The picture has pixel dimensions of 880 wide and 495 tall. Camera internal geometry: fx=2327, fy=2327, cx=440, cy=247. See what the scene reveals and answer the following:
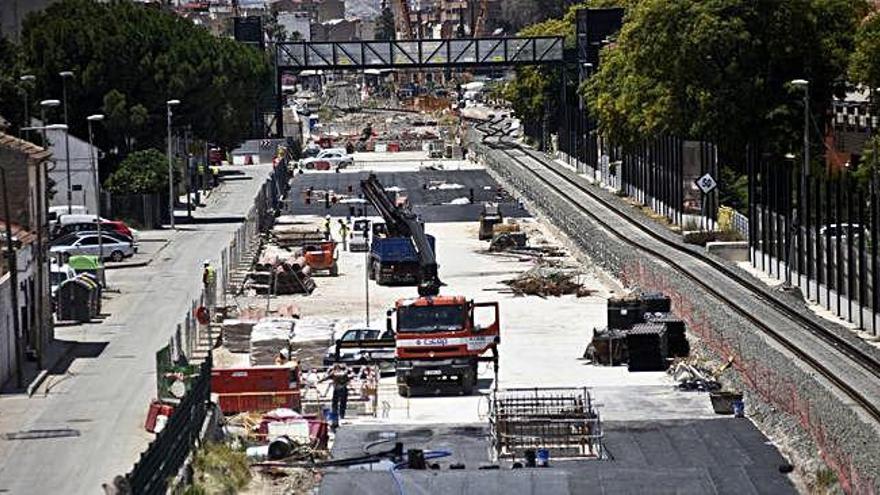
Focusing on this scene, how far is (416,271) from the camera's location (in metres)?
75.9

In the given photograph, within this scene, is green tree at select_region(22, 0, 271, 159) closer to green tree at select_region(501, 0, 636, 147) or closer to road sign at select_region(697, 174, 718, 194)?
road sign at select_region(697, 174, 718, 194)

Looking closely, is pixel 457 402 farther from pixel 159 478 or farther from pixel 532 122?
pixel 532 122

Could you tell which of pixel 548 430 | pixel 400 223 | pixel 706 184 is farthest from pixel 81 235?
pixel 548 430

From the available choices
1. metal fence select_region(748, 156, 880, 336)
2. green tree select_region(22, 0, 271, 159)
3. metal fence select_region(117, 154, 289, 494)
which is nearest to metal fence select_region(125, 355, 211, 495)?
metal fence select_region(117, 154, 289, 494)

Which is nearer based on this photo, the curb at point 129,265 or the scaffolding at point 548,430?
the scaffolding at point 548,430

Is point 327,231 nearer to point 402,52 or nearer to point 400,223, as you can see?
point 400,223

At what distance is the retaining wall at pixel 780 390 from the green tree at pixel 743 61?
1772cm

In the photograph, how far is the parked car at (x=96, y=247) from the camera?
80250mm

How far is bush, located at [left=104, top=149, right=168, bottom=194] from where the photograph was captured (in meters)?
98.3

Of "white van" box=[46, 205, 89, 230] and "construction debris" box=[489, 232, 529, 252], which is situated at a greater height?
"white van" box=[46, 205, 89, 230]

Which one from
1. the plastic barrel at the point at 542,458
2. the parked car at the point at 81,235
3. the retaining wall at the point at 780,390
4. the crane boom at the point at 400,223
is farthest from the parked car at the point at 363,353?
the parked car at the point at 81,235

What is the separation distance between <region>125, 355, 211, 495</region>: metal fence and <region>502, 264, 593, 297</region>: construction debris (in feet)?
91.2

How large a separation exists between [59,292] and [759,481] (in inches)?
1245

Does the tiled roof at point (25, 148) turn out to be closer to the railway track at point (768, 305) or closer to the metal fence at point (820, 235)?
the railway track at point (768, 305)
